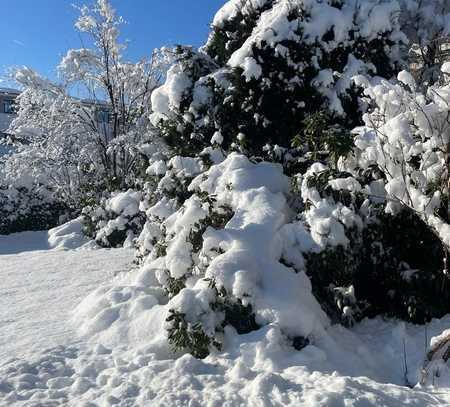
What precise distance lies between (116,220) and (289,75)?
4.80m

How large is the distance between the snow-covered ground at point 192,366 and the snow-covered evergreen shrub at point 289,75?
2548 mm

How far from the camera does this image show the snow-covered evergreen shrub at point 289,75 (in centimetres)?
601

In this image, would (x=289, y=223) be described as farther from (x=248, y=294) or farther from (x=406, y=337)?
(x=406, y=337)

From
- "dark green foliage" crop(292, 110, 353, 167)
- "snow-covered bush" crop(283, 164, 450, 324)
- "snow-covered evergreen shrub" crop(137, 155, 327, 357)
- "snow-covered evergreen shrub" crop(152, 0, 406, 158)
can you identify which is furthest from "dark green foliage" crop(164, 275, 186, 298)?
"snow-covered evergreen shrub" crop(152, 0, 406, 158)

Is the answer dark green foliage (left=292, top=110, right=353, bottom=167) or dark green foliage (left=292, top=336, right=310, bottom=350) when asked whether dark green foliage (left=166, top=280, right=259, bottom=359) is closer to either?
dark green foliage (left=292, top=336, right=310, bottom=350)

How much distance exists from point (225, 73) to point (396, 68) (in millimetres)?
2391

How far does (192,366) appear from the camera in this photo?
Answer: 141 inches

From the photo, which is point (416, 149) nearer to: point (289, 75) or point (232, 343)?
point (232, 343)

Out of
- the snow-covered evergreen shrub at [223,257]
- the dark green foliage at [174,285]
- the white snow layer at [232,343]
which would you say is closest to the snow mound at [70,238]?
the snow-covered evergreen shrub at [223,257]

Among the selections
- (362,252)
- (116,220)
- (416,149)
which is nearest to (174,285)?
(362,252)

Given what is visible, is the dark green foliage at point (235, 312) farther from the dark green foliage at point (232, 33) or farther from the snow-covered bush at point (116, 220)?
the snow-covered bush at point (116, 220)

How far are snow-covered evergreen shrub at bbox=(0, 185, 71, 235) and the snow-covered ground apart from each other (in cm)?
1153

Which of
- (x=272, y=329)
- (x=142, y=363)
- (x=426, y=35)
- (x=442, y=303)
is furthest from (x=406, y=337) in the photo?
(x=426, y=35)

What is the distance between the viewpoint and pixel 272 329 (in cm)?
385
